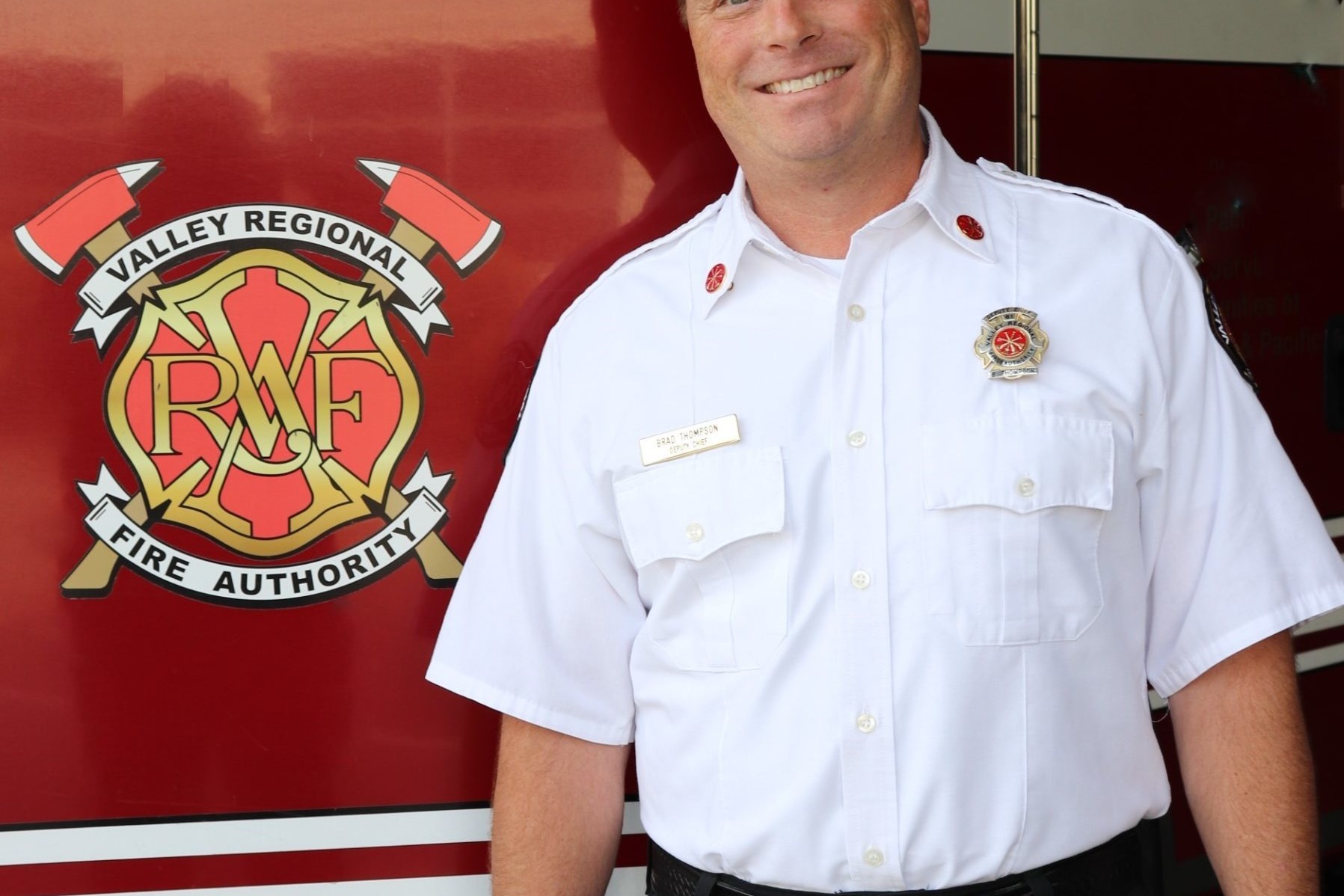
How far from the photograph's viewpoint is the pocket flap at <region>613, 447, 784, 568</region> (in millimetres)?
1647

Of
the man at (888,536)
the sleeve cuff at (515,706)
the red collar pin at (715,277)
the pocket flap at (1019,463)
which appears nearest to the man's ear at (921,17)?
the man at (888,536)

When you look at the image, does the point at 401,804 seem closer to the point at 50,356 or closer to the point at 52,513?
the point at 52,513

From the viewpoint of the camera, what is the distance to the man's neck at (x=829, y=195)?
171 cm

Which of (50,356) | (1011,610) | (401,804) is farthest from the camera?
(401,804)

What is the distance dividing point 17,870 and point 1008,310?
138 cm

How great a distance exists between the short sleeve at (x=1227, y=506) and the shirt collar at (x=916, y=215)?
0.24m

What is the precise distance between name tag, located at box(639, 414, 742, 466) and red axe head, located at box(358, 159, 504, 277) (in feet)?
1.13

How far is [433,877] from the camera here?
185cm

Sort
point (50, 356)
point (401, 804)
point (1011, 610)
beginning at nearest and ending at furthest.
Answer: point (1011, 610) < point (50, 356) < point (401, 804)

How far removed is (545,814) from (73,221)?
36.6 inches

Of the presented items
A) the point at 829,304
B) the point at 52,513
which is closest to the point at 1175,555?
the point at 829,304

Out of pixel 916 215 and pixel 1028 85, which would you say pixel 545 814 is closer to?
pixel 916 215

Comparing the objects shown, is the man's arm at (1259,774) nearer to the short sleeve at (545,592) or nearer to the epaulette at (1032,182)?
the epaulette at (1032,182)

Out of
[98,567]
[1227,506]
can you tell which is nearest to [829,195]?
[1227,506]
